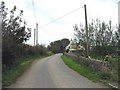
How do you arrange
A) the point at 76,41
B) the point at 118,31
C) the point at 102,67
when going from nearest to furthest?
the point at 102,67 < the point at 118,31 < the point at 76,41

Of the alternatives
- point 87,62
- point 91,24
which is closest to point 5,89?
point 87,62

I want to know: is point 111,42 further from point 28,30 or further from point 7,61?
point 7,61

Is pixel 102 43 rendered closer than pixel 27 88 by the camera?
No

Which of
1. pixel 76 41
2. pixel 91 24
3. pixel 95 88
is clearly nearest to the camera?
pixel 95 88

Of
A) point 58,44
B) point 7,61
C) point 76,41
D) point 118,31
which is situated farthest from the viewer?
point 58,44

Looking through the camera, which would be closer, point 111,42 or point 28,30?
point 28,30

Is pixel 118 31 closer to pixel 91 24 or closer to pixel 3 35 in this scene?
pixel 91 24

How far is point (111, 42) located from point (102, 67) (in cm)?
1223

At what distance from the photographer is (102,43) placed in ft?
118

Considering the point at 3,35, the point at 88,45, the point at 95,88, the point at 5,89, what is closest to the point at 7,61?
the point at 3,35

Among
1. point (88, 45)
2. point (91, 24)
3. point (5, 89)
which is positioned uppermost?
point (91, 24)

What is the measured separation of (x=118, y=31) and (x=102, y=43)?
2138mm

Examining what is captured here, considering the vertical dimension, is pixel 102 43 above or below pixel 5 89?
above

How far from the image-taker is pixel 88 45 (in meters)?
36.7
